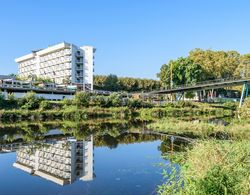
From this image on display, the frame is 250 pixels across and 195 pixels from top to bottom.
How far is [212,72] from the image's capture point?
2685 inches

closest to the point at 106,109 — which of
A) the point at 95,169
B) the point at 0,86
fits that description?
the point at 0,86

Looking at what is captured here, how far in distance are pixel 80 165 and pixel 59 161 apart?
4.42 ft

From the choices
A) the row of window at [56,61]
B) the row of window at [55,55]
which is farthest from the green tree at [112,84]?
the row of window at [55,55]

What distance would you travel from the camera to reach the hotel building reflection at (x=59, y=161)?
1212 cm

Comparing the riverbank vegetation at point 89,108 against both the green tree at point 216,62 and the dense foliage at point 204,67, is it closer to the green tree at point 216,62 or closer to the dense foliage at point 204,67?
the dense foliage at point 204,67

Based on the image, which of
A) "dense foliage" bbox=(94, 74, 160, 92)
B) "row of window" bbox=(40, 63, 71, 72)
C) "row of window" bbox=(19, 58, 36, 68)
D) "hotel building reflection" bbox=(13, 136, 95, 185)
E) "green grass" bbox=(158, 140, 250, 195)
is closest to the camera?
"green grass" bbox=(158, 140, 250, 195)

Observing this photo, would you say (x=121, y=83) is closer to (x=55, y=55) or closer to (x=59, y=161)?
(x=55, y=55)

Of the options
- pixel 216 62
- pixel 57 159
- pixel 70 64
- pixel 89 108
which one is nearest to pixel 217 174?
pixel 57 159

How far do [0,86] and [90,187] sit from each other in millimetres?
41720

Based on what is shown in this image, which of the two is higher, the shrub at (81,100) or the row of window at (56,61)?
the row of window at (56,61)

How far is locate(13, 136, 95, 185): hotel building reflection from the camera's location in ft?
39.8

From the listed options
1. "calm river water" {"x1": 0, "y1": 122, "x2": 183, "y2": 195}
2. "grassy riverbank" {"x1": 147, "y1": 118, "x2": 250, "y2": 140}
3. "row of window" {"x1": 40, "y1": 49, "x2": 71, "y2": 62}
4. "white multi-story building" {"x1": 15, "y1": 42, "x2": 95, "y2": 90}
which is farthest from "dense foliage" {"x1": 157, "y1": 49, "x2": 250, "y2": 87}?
"calm river water" {"x1": 0, "y1": 122, "x2": 183, "y2": 195}

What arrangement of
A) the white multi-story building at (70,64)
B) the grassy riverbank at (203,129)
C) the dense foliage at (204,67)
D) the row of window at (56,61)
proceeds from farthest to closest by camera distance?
the row of window at (56,61) < the white multi-story building at (70,64) < the dense foliage at (204,67) < the grassy riverbank at (203,129)

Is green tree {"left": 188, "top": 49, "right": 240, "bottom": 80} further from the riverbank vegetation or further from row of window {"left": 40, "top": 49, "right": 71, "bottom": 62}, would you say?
row of window {"left": 40, "top": 49, "right": 71, "bottom": 62}
